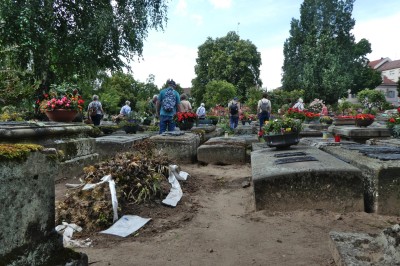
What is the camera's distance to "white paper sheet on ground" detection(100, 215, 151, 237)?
11.8 feet

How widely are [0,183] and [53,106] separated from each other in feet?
18.2

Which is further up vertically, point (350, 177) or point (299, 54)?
point (299, 54)

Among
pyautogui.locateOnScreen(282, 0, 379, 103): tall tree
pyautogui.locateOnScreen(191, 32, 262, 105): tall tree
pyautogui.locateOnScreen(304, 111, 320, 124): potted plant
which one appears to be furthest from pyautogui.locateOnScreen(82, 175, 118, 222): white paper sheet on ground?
pyautogui.locateOnScreen(191, 32, 262, 105): tall tree

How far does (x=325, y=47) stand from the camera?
38.8 meters

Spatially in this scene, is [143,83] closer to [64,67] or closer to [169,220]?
[64,67]

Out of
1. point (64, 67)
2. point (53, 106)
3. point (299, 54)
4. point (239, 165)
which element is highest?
point (299, 54)

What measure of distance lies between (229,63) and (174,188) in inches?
1607

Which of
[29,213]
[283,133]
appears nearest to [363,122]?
[283,133]

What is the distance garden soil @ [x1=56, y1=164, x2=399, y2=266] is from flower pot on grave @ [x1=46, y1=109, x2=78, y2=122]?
2.34 m

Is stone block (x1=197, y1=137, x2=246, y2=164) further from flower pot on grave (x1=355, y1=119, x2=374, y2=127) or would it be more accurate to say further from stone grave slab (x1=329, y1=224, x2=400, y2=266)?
stone grave slab (x1=329, y1=224, x2=400, y2=266)

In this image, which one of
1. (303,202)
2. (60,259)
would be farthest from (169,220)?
(60,259)

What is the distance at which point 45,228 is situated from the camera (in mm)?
2027

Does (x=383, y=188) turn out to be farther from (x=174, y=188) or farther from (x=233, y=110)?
(x=233, y=110)

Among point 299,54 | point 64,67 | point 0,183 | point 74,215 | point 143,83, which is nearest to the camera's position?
point 0,183
